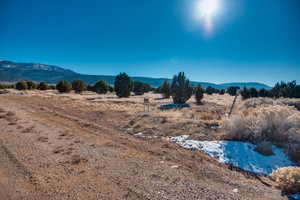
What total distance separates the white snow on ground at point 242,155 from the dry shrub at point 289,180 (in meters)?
0.71

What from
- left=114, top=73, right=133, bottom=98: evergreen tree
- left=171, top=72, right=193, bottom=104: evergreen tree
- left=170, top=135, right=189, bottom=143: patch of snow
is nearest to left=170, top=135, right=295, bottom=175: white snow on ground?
left=170, top=135, right=189, bottom=143: patch of snow

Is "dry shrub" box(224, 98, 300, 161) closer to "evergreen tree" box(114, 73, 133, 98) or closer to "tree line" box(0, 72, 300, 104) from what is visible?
"tree line" box(0, 72, 300, 104)

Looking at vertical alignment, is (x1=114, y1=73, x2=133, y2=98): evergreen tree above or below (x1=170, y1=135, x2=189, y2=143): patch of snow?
above

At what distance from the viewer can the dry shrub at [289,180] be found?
3.61m

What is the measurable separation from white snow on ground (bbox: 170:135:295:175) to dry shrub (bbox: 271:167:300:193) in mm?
710

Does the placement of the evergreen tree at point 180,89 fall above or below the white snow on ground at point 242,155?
above

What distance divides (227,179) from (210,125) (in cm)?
590

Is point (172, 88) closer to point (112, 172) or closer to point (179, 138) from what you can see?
point (179, 138)

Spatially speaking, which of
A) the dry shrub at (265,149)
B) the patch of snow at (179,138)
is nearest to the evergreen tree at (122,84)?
the patch of snow at (179,138)

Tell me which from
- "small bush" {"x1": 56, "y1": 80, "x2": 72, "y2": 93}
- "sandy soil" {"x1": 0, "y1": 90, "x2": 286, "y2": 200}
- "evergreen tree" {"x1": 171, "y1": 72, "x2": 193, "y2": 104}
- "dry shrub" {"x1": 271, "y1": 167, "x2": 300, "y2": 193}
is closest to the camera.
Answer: "sandy soil" {"x1": 0, "y1": 90, "x2": 286, "y2": 200}

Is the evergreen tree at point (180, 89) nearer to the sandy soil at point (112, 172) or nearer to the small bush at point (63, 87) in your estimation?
the sandy soil at point (112, 172)

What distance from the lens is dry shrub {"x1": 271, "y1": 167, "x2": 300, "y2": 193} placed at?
11.8 feet

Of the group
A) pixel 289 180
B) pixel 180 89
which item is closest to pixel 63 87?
pixel 180 89

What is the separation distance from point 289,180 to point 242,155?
191cm
